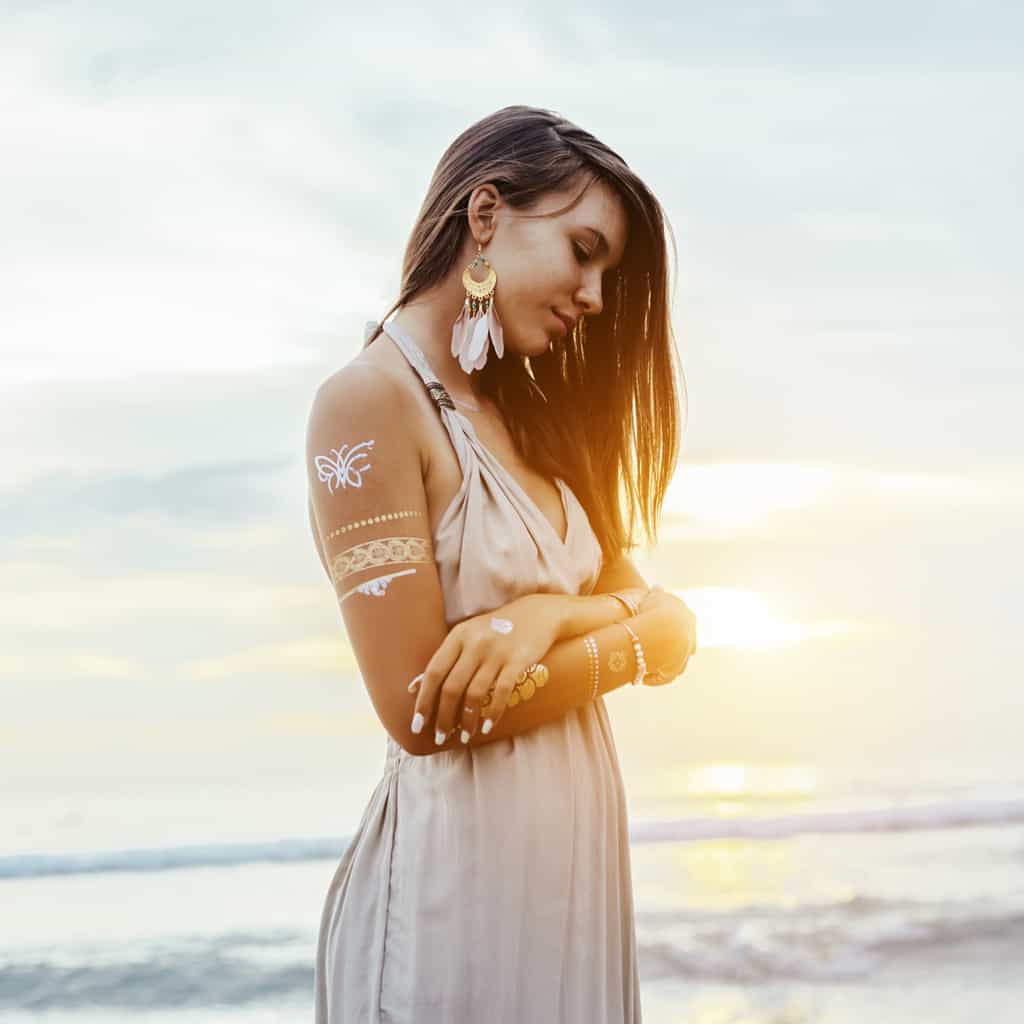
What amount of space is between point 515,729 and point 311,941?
5262 mm

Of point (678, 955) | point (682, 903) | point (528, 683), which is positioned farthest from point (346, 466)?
point (682, 903)

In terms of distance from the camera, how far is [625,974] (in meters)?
2.03

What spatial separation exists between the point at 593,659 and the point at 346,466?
0.43 metres

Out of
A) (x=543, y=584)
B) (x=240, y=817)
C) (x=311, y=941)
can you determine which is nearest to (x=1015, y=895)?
(x=311, y=941)

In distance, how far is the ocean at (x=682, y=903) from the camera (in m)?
5.82

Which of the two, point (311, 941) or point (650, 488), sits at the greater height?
point (650, 488)

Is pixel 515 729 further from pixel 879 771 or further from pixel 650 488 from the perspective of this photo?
pixel 879 771

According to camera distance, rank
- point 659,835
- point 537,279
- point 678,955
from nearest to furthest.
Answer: point 537,279
point 678,955
point 659,835

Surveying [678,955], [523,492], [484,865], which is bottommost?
[678,955]

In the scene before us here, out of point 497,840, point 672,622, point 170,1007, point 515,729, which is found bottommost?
point 170,1007

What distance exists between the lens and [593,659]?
74.6 inches

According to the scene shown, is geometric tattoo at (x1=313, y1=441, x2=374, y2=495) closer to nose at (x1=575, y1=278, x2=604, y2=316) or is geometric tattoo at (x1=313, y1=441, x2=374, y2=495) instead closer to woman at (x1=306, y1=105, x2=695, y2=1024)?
woman at (x1=306, y1=105, x2=695, y2=1024)

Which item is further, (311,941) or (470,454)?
(311,941)

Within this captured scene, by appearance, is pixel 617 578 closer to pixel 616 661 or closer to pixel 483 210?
pixel 616 661
